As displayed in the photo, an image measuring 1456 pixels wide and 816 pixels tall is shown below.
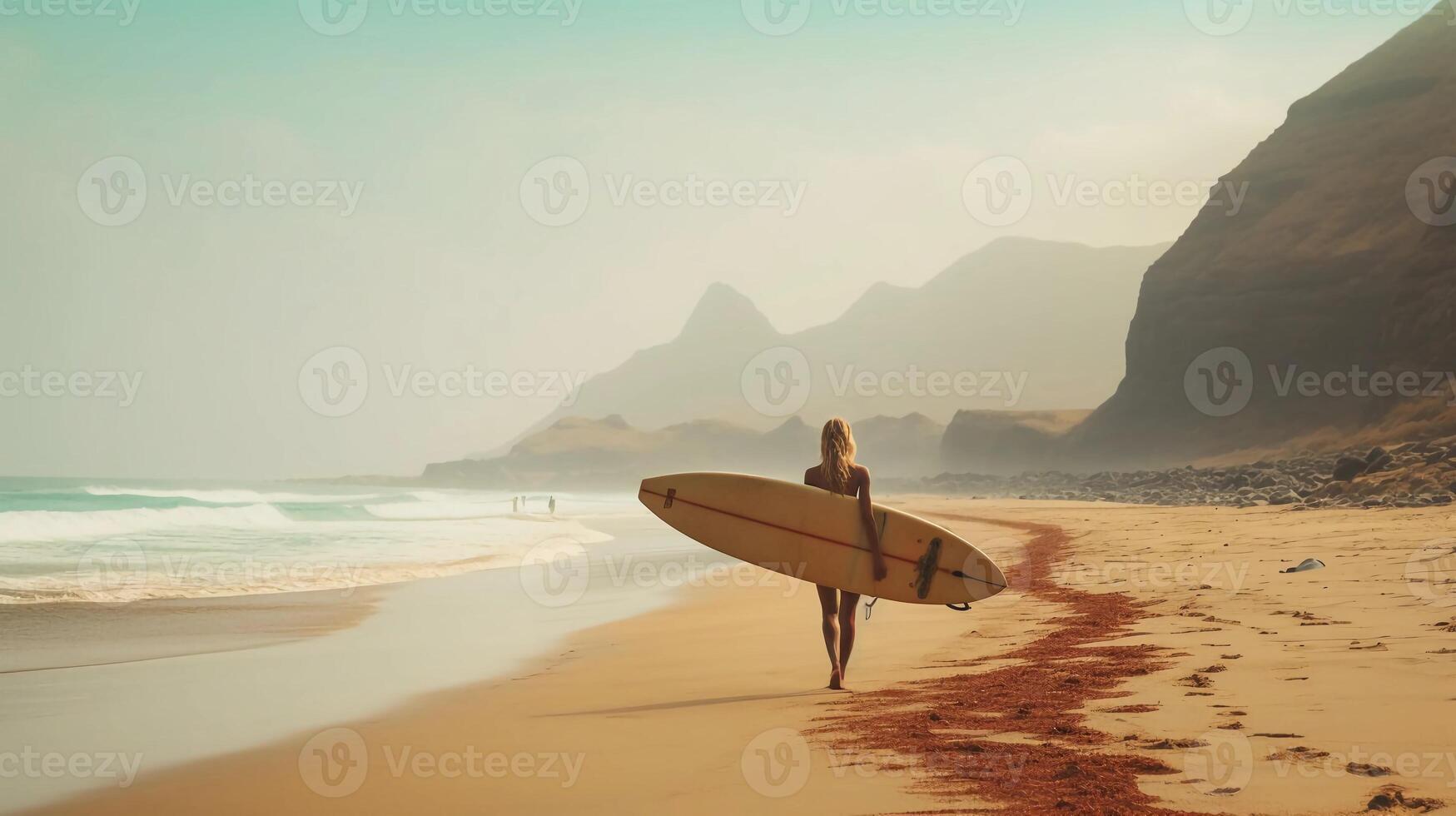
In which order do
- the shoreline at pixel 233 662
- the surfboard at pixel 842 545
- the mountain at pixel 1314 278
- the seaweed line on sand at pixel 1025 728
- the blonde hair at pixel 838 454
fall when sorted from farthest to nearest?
1. the mountain at pixel 1314 278
2. the surfboard at pixel 842 545
3. the blonde hair at pixel 838 454
4. the shoreline at pixel 233 662
5. the seaweed line on sand at pixel 1025 728

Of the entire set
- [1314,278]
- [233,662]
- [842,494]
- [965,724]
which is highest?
[1314,278]

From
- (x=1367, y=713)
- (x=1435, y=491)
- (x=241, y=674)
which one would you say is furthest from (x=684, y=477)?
(x=1435, y=491)

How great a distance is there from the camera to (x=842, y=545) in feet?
20.6

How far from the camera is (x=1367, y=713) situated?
148 inches

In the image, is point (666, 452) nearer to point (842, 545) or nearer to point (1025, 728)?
point (842, 545)

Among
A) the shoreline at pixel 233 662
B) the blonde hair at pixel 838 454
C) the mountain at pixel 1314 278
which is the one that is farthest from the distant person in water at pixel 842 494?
the mountain at pixel 1314 278

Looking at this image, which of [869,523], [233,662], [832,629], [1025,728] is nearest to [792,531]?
[869,523]

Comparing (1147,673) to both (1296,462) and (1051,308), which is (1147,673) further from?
(1051,308)

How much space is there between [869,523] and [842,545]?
38 centimetres

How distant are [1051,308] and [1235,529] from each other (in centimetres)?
18781

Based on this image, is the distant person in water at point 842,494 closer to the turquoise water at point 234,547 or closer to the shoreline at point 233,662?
the shoreline at point 233,662

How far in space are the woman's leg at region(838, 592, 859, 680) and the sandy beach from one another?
0.17m

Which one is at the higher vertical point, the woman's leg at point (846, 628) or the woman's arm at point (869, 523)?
the woman's arm at point (869, 523)

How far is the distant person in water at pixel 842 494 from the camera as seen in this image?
571 centimetres
